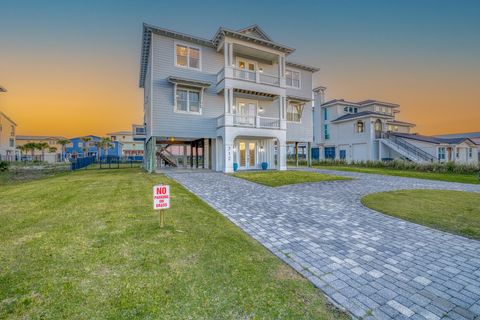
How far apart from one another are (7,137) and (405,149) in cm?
6931

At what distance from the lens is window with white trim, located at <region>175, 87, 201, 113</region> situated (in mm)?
16453

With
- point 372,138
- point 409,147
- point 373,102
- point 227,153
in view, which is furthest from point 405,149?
point 227,153

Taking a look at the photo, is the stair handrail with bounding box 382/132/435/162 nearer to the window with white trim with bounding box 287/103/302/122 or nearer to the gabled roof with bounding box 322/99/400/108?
the gabled roof with bounding box 322/99/400/108

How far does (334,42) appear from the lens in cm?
2075

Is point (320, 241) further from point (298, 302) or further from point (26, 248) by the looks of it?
point (26, 248)

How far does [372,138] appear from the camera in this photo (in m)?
28.2

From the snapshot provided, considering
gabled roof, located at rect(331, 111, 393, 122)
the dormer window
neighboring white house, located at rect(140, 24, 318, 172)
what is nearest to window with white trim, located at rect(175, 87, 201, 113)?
neighboring white house, located at rect(140, 24, 318, 172)

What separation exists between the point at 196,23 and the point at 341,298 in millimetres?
23618

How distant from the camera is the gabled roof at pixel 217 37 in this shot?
1527cm

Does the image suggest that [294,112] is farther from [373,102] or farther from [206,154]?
[373,102]

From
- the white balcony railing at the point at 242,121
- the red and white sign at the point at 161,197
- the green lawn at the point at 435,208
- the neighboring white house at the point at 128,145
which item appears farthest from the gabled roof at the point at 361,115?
the neighboring white house at the point at 128,145

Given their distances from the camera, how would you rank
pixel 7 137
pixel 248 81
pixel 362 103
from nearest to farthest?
pixel 248 81 → pixel 362 103 → pixel 7 137

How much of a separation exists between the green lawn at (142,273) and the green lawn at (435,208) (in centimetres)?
483

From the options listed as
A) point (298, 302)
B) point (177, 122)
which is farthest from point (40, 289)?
point (177, 122)
